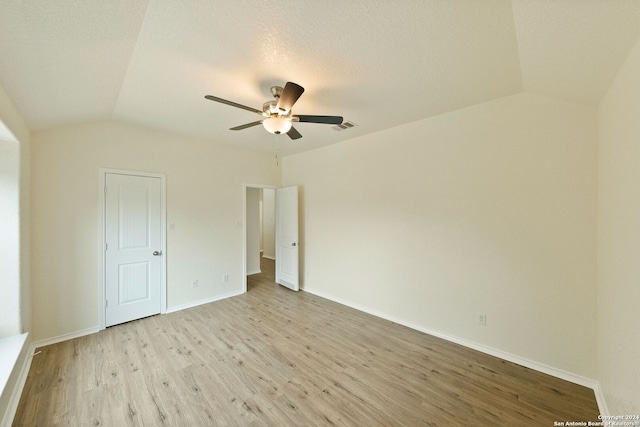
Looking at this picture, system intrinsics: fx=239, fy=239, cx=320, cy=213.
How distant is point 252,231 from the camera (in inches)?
241

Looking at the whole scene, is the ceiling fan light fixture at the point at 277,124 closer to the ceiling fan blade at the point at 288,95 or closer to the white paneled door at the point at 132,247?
the ceiling fan blade at the point at 288,95

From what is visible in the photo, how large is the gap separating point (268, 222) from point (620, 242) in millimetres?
7415

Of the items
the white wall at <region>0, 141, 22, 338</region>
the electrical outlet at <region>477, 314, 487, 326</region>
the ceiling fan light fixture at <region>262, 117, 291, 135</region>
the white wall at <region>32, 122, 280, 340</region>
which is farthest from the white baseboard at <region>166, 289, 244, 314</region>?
the electrical outlet at <region>477, 314, 487, 326</region>

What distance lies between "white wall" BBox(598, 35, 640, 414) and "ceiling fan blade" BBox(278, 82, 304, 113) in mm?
1978

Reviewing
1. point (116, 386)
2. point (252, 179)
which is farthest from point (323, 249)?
point (116, 386)

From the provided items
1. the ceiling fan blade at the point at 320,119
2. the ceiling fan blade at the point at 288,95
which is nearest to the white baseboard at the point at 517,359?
the ceiling fan blade at the point at 320,119

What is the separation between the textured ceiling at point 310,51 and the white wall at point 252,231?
3.42 m

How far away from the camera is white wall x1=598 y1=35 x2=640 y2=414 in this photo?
1362 mm

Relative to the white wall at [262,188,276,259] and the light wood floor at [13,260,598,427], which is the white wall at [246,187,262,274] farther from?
the light wood floor at [13,260,598,427]

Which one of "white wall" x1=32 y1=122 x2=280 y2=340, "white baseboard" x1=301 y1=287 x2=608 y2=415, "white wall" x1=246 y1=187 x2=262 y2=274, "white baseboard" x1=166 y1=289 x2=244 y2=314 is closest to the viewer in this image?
"white baseboard" x1=301 y1=287 x2=608 y2=415

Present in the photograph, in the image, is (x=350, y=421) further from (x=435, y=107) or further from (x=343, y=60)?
(x=435, y=107)

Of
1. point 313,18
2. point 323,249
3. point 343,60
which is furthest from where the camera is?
point 323,249

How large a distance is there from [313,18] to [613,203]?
2431 mm

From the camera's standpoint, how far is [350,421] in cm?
176
